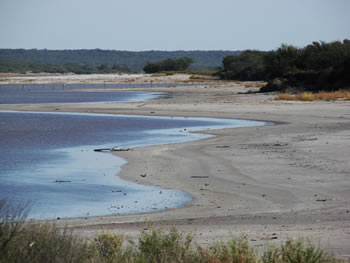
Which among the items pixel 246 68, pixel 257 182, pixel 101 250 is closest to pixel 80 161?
pixel 257 182

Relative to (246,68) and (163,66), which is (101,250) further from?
(163,66)

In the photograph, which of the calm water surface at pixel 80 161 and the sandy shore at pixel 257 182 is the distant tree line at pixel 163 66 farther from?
the sandy shore at pixel 257 182

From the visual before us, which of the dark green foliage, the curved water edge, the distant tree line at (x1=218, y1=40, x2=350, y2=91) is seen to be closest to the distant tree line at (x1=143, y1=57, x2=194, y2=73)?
the dark green foliage

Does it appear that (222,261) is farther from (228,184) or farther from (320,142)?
(320,142)

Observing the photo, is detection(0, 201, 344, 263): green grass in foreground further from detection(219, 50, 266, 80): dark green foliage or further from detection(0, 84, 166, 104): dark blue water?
detection(219, 50, 266, 80): dark green foliage

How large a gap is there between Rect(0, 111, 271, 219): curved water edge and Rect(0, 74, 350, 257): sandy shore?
63 cm

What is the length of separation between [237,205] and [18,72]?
515ft

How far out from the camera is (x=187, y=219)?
1076 cm

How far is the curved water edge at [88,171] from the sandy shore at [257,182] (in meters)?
0.63

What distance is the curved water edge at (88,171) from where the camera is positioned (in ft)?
40.4

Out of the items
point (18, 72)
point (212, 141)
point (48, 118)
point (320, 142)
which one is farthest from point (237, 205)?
point (18, 72)

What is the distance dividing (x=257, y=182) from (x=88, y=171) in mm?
4867

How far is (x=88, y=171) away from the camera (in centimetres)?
1680

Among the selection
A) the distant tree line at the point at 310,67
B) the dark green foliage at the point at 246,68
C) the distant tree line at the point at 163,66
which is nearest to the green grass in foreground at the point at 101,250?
the distant tree line at the point at 310,67
